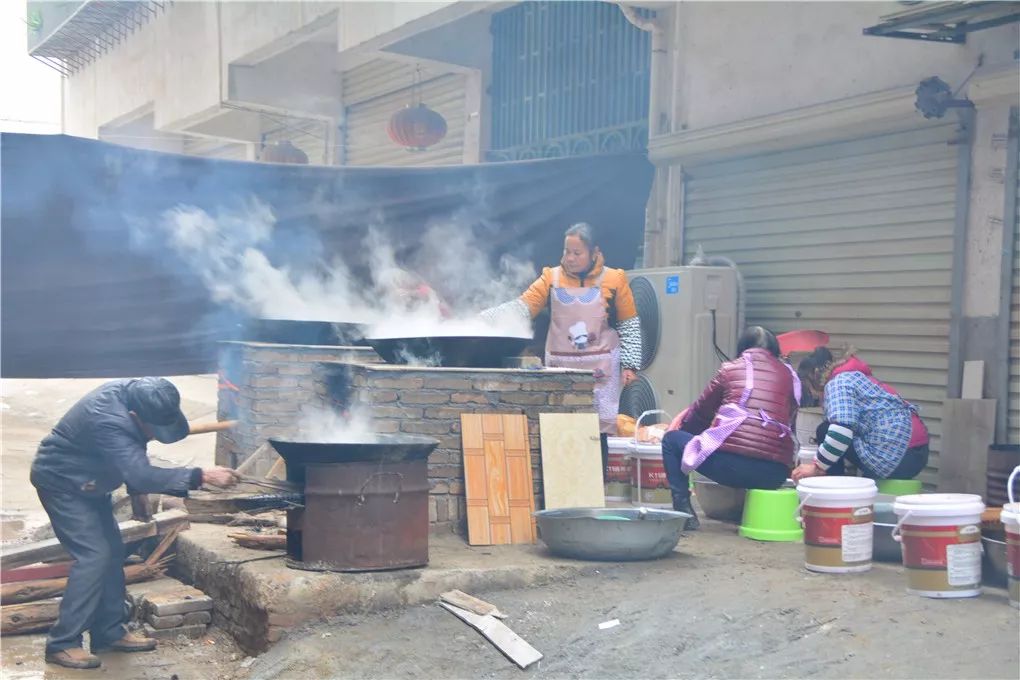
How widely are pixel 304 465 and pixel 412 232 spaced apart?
482 centimetres

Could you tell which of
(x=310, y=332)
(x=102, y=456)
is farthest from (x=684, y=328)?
(x=102, y=456)

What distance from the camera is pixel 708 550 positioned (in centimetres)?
626

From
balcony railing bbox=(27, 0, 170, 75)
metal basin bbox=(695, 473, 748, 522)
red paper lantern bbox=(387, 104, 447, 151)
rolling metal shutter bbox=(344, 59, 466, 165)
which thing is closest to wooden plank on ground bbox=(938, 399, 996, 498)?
metal basin bbox=(695, 473, 748, 522)

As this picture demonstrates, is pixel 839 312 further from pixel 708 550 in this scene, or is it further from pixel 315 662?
pixel 315 662

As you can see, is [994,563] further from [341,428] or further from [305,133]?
[305,133]

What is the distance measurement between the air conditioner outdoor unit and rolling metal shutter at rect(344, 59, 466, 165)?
513 centimetres

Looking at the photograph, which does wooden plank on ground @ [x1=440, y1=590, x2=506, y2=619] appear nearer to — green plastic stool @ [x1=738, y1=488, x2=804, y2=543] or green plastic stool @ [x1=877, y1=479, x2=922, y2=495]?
green plastic stool @ [x1=738, y1=488, x2=804, y2=543]

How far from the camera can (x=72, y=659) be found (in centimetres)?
546

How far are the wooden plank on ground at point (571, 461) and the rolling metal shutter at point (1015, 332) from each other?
2937 millimetres

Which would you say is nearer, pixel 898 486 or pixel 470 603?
pixel 470 603

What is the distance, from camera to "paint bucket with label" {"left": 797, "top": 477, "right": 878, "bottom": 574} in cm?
546

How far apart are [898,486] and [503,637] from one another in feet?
9.61

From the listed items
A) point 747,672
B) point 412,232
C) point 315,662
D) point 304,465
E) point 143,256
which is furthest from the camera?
point 412,232

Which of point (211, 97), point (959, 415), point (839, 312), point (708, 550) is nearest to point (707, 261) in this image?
point (839, 312)
